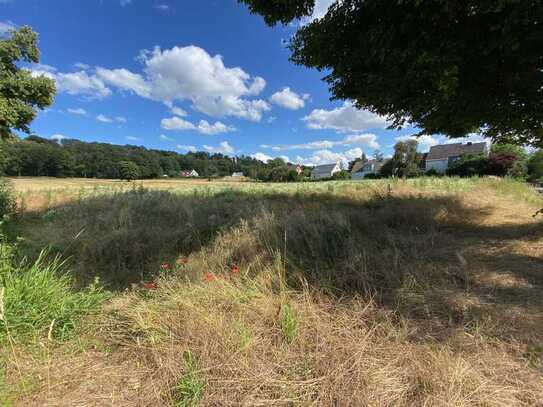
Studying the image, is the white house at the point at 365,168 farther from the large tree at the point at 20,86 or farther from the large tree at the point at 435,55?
the large tree at the point at 20,86

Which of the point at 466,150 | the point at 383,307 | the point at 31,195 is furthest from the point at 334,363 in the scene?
the point at 466,150

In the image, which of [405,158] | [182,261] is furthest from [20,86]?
[405,158]

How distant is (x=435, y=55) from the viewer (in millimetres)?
3135

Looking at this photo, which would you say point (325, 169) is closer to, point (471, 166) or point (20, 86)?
point (471, 166)

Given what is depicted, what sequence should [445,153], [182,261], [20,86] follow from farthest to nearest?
1. [445,153]
2. [20,86]
3. [182,261]

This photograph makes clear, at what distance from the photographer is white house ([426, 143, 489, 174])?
46688 mm

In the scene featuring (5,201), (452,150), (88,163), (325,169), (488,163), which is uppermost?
(88,163)

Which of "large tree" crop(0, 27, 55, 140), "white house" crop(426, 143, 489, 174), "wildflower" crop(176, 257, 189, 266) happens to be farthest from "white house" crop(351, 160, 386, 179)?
"wildflower" crop(176, 257, 189, 266)

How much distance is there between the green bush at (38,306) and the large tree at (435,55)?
15.7 feet

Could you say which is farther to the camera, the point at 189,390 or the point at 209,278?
the point at 209,278

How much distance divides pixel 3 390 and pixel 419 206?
7.03 m

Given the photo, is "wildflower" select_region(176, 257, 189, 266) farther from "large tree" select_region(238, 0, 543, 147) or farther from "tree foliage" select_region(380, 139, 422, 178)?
"tree foliage" select_region(380, 139, 422, 178)

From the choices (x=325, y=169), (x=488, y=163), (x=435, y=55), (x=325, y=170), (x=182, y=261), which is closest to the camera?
(x=435, y=55)

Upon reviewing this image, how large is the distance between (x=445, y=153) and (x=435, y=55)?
58.9 m
